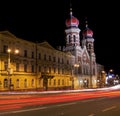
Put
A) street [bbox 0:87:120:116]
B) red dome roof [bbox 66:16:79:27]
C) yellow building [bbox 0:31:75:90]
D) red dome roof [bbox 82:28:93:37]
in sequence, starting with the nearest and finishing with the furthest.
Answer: street [bbox 0:87:120:116] < yellow building [bbox 0:31:75:90] < red dome roof [bbox 66:16:79:27] < red dome roof [bbox 82:28:93:37]

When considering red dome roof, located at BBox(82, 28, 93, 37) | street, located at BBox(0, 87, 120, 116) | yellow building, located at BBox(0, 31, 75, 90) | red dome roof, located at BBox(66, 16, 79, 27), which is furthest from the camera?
red dome roof, located at BBox(82, 28, 93, 37)

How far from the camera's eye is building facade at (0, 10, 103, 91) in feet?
188

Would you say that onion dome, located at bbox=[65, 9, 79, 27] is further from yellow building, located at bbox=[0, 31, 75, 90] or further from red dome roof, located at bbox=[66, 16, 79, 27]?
yellow building, located at bbox=[0, 31, 75, 90]

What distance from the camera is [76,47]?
3642 inches

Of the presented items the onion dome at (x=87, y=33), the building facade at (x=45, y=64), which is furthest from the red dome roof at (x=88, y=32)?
the building facade at (x=45, y=64)

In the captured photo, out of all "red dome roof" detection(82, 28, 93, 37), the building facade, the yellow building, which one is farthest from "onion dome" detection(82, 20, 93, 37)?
the yellow building

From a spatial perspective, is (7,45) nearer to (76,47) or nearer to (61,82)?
(61,82)

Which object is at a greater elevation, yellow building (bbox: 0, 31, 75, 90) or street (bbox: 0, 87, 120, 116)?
yellow building (bbox: 0, 31, 75, 90)

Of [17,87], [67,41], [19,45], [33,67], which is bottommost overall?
[17,87]

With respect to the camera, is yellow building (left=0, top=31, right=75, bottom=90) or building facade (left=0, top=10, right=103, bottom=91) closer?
yellow building (left=0, top=31, right=75, bottom=90)

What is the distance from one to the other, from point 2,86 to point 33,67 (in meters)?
12.3

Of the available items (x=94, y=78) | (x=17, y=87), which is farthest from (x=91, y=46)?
(x=17, y=87)

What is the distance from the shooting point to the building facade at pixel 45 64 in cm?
5744

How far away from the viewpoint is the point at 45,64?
236 ft
